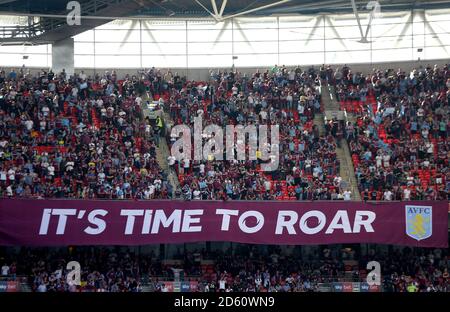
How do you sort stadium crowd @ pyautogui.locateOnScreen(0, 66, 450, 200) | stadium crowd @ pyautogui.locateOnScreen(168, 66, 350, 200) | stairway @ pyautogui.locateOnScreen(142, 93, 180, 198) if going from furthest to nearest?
stairway @ pyautogui.locateOnScreen(142, 93, 180, 198), stadium crowd @ pyautogui.locateOnScreen(168, 66, 350, 200), stadium crowd @ pyautogui.locateOnScreen(0, 66, 450, 200)

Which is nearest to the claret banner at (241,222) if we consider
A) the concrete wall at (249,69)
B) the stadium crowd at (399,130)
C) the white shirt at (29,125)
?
the stadium crowd at (399,130)

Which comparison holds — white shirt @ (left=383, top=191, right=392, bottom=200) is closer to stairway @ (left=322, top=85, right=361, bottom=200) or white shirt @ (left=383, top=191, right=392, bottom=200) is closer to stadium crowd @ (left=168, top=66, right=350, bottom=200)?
stairway @ (left=322, top=85, right=361, bottom=200)

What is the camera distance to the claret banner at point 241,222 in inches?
1249

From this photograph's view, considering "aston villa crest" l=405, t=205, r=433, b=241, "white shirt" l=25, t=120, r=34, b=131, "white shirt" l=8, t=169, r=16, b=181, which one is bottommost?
"aston villa crest" l=405, t=205, r=433, b=241

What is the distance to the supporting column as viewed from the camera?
142ft

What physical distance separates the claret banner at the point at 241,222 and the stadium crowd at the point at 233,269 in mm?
1229

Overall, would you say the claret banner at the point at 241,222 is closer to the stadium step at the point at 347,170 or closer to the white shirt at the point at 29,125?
the stadium step at the point at 347,170

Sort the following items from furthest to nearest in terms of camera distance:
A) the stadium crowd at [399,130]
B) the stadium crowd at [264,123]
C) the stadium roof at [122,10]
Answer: the stadium roof at [122,10] → the stadium crowd at [399,130] → the stadium crowd at [264,123]

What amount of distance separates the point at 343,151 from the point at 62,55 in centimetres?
1498

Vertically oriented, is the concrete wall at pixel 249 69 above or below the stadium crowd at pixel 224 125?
above

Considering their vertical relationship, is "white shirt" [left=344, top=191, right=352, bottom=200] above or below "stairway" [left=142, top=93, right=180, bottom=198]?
below

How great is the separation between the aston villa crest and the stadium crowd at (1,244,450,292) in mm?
1579

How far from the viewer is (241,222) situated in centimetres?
3281

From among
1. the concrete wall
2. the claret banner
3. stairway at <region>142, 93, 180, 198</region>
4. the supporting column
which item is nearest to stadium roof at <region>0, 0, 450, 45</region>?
the supporting column
